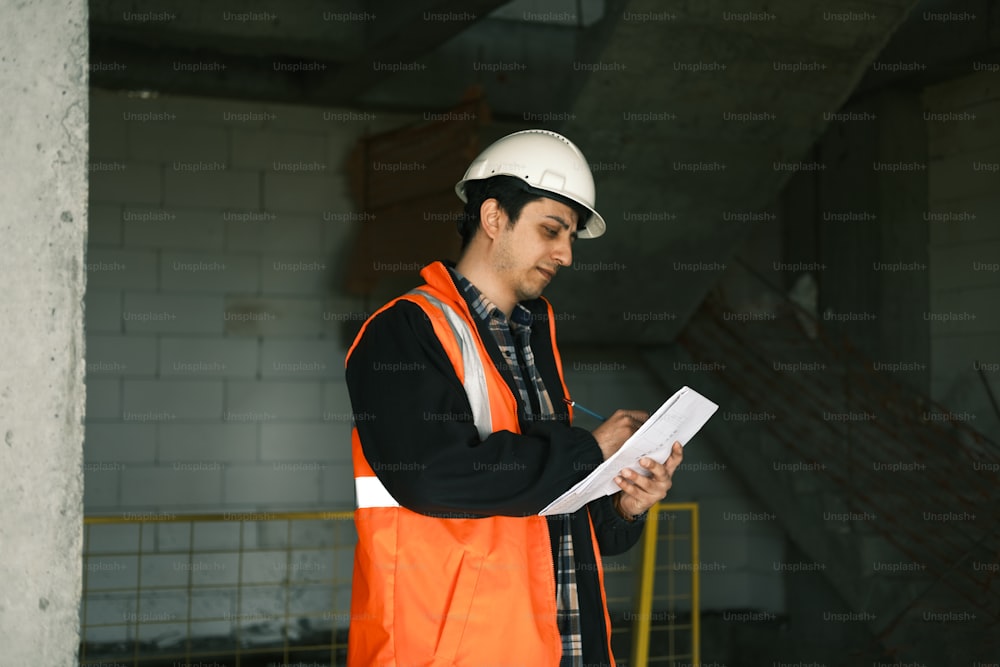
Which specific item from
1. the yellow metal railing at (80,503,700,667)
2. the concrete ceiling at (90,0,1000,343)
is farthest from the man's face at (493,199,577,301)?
the yellow metal railing at (80,503,700,667)

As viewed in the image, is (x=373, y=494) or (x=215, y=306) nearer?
(x=373, y=494)

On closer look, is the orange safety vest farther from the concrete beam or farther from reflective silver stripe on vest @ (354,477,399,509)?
the concrete beam

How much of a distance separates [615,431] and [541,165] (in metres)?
0.74

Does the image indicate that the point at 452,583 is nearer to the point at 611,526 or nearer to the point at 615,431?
the point at 615,431

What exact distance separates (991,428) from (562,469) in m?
5.69

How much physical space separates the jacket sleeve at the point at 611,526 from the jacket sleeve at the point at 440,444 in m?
0.45

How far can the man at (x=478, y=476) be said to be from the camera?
2.22 metres

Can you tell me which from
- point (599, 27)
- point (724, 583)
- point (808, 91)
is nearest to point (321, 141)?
point (599, 27)

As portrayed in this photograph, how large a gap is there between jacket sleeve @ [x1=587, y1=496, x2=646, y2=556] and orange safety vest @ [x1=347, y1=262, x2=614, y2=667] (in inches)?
13.0

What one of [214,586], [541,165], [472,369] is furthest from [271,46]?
[472,369]

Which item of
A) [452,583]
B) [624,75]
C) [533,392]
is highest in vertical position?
[624,75]

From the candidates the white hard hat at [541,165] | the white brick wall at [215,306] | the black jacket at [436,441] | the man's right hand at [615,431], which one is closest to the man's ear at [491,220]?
the white hard hat at [541,165]

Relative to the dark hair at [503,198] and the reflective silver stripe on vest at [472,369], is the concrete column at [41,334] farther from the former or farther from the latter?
the dark hair at [503,198]

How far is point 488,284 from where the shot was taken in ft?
8.74
